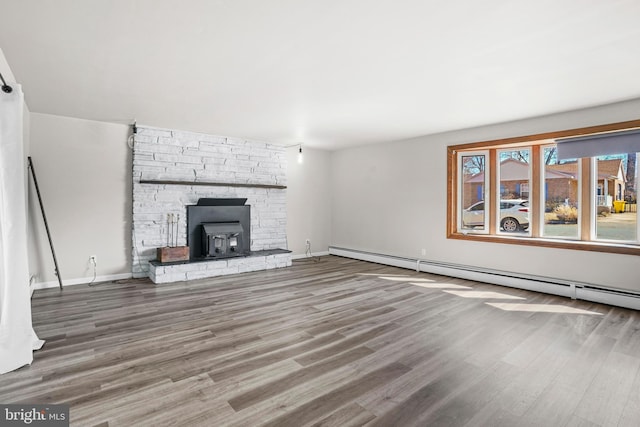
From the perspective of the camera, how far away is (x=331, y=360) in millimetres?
2613

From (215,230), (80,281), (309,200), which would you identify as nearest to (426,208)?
(309,200)

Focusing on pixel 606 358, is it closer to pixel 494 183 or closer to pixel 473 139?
pixel 494 183

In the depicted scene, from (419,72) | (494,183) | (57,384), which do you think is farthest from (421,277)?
(57,384)

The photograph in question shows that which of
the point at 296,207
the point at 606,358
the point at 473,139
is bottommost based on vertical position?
the point at 606,358

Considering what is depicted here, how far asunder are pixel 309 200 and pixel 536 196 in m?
4.32

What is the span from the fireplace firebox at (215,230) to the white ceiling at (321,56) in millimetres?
1810

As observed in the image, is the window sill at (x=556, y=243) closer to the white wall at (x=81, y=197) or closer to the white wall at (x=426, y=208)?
the white wall at (x=426, y=208)

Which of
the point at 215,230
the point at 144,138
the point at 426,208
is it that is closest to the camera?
the point at 144,138

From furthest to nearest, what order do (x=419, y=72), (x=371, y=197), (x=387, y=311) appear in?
(x=371, y=197)
(x=387, y=311)
(x=419, y=72)

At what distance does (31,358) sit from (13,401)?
573 mm

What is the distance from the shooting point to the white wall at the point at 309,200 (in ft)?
23.6

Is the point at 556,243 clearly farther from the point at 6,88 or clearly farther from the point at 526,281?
→ the point at 6,88

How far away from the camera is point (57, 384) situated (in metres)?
2.24

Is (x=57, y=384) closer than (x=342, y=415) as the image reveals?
No
